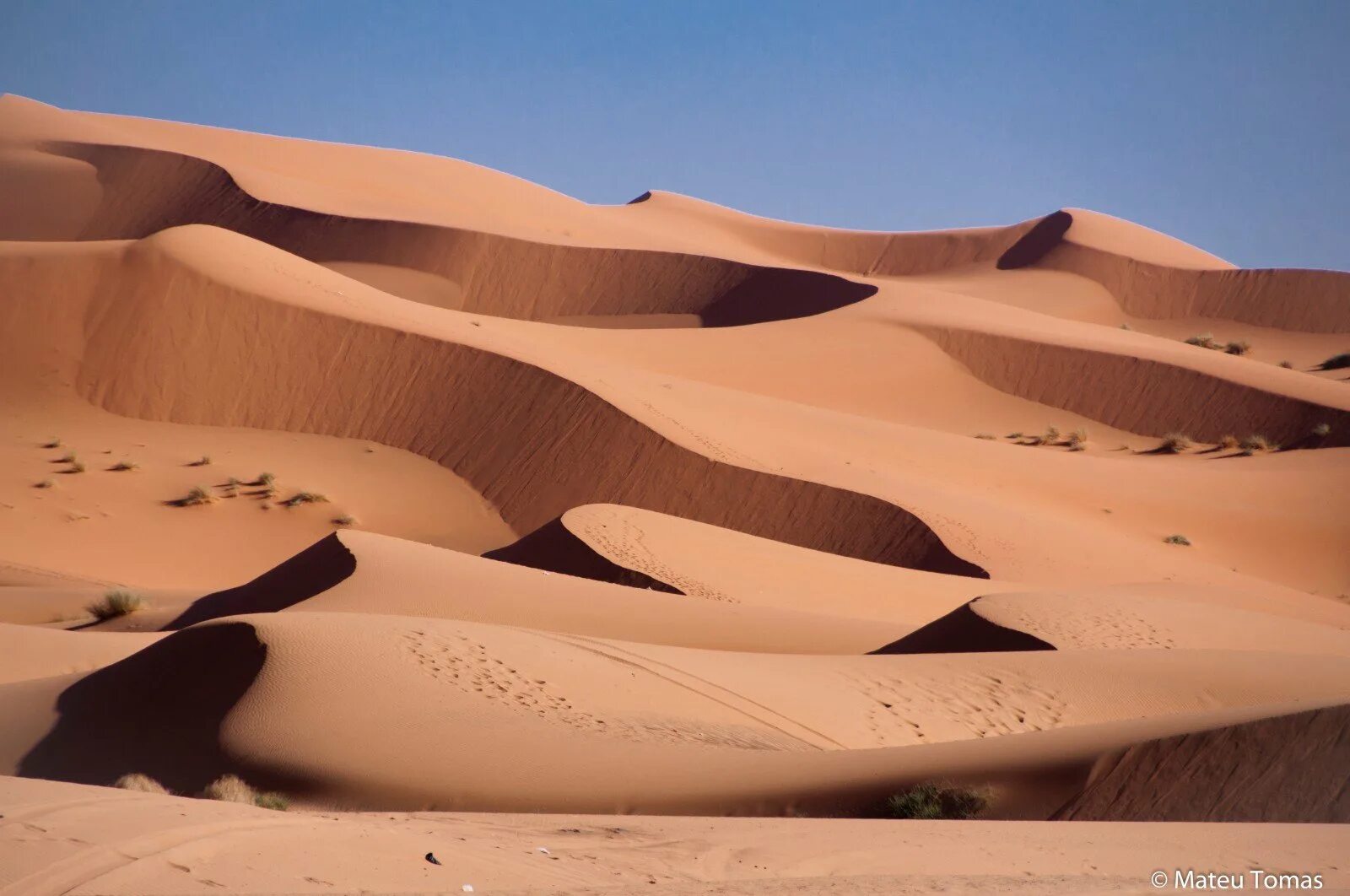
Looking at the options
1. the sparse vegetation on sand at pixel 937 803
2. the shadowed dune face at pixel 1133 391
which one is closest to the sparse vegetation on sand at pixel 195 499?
the sparse vegetation on sand at pixel 937 803

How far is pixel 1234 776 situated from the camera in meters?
7.43

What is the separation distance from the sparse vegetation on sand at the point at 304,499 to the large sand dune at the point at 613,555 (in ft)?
0.21

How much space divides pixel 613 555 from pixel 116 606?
6.34m

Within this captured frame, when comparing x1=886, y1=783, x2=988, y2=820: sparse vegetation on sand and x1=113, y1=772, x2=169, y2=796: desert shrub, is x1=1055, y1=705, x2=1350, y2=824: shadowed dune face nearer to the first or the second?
x1=886, y1=783, x2=988, y2=820: sparse vegetation on sand

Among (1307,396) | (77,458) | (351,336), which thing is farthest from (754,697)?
(1307,396)

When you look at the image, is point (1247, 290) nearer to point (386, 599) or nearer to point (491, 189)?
point (491, 189)

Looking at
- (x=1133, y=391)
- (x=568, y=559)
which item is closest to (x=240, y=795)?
(x=568, y=559)

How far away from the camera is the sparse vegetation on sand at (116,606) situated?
17.9m

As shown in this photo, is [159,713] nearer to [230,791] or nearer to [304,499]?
[230,791]

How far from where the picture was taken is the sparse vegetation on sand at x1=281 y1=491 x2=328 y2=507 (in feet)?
82.5

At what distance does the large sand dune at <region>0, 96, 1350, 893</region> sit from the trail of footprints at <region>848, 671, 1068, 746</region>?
0.05m

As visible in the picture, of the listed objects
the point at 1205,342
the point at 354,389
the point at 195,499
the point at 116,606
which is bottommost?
the point at 195,499

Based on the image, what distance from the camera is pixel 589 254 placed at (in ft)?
180

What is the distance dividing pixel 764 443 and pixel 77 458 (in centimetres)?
1245
